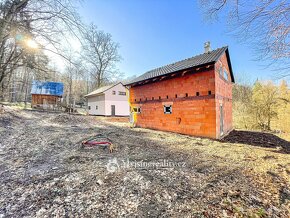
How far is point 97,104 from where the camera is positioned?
24.0 meters

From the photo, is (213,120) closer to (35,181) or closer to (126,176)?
(126,176)

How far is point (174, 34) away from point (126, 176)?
1005 cm

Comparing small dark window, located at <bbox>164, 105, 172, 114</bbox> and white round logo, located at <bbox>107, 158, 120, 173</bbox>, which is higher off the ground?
small dark window, located at <bbox>164, 105, 172, 114</bbox>

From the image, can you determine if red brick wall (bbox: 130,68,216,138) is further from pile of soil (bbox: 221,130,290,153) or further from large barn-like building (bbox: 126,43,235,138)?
pile of soil (bbox: 221,130,290,153)

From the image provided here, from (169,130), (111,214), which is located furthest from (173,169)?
(169,130)

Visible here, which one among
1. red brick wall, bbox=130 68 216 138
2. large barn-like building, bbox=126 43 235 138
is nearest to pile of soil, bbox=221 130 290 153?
large barn-like building, bbox=126 43 235 138

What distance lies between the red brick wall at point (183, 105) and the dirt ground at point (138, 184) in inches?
128

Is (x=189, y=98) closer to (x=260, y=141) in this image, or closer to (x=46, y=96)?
(x=260, y=141)

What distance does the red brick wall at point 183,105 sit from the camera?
8211mm

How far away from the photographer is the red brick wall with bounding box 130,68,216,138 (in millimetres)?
8211

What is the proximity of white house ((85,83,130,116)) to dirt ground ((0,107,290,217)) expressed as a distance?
17.0m

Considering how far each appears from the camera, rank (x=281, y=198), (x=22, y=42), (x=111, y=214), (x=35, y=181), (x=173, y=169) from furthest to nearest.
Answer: (x=22, y=42)
(x=173, y=169)
(x=35, y=181)
(x=281, y=198)
(x=111, y=214)

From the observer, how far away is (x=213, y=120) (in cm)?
797

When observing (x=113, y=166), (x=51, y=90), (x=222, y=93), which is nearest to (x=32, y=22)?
(x=113, y=166)
